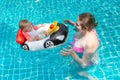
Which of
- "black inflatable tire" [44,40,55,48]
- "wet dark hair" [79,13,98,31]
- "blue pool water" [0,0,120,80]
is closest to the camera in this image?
"wet dark hair" [79,13,98,31]

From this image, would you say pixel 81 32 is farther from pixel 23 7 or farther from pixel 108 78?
pixel 23 7

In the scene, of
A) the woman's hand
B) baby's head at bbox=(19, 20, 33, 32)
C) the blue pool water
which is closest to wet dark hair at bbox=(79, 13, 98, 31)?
the woman's hand

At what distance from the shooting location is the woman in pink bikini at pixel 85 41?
149 inches

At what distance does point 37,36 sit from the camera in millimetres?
5398

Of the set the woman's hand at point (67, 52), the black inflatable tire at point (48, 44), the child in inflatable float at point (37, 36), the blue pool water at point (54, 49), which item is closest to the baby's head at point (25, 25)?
the child in inflatable float at point (37, 36)

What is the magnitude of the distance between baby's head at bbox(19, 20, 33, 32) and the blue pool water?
0.56 m

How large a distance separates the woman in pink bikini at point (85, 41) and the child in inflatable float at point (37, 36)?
100cm

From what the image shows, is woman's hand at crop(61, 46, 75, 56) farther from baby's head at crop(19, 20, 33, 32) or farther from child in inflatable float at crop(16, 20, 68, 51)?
baby's head at crop(19, 20, 33, 32)

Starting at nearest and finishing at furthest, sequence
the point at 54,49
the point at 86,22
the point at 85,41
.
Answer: the point at 86,22
the point at 85,41
the point at 54,49

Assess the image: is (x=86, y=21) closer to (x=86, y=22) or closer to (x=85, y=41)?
(x=86, y=22)

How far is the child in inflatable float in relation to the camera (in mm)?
5129

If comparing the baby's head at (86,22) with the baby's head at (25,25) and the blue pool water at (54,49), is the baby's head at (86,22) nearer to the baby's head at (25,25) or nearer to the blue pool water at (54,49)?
the blue pool water at (54,49)

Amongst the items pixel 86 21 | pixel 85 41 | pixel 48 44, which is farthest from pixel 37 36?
pixel 86 21

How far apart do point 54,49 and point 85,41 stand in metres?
1.54
